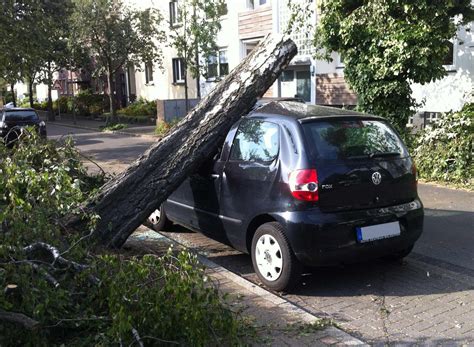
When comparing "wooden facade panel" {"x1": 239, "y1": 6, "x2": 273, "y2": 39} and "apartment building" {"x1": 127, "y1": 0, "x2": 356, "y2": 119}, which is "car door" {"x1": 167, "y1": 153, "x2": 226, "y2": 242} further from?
"wooden facade panel" {"x1": 239, "y1": 6, "x2": 273, "y2": 39}

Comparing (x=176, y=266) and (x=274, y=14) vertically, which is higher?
(x=274, y=14)

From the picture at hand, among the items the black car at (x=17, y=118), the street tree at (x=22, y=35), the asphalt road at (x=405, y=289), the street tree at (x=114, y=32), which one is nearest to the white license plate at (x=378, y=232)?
the asphalt road at (x=405, y=289)

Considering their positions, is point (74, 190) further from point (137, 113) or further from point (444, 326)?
point (137, 113)

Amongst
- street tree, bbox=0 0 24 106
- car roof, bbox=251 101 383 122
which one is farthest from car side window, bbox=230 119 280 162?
street tree, bbox=0 0 24 106

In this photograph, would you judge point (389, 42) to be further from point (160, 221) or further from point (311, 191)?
point (311, 191)

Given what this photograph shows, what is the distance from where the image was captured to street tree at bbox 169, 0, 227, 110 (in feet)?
68.6

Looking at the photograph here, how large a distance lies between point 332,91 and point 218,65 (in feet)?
28.6

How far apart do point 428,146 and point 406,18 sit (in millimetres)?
2592

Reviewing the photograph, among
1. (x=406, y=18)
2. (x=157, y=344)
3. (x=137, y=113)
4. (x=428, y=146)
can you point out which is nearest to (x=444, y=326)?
(x=157, y=344)

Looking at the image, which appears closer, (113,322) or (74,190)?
(113,322)

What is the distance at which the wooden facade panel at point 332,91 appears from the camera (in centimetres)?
1781

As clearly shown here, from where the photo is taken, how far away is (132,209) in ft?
17.9

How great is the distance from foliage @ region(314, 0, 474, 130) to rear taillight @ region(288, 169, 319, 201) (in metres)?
6.50

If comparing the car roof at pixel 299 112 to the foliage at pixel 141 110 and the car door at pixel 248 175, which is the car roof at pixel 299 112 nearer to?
the car door at pixel 248 175
